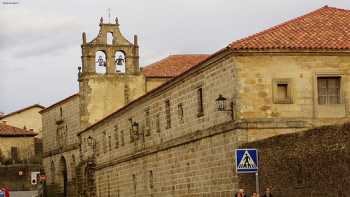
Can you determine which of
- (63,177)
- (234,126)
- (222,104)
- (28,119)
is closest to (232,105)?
(222,104)

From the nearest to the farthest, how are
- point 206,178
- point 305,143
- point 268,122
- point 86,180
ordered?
point 305,143 < point 268,122 < point 206,178 < point 86,180

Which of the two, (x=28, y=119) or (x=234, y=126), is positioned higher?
(x=28, y=119)

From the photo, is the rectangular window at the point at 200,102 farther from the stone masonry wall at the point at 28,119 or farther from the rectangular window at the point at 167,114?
the stone masonry wall at the point at 28,119

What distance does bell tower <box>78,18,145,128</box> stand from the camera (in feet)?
198

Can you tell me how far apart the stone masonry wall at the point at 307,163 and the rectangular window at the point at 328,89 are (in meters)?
3.74

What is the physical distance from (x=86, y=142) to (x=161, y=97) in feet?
65.5

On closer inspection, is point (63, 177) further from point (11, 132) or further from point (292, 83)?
point (292, 83)

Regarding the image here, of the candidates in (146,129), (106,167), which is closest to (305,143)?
(146,129)

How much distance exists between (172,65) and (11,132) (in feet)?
77.0

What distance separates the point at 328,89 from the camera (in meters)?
30.4

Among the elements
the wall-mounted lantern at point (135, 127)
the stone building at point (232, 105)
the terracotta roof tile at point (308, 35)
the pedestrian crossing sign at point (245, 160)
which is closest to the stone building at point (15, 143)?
the stone building at point (232, 105)

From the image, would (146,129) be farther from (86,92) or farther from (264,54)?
(86,92)

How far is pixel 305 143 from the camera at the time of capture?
78.7ft

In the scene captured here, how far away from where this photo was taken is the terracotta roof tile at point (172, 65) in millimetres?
61062
